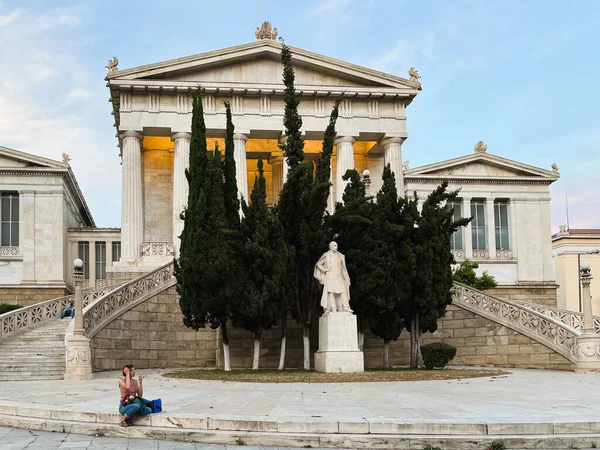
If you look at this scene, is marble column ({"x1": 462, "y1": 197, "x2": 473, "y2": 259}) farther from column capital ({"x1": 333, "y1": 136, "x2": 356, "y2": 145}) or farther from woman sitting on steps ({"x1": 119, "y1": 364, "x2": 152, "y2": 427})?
woman sitting on steps ({"x1": 119, "y1": 364, "x2": 152, "y2": 427})

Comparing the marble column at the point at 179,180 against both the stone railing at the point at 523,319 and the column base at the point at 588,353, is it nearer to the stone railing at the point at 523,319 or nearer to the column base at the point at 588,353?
the stone railing at the point at 523,319

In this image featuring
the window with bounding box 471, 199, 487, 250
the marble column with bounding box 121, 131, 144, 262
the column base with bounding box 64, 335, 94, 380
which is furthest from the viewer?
the window with bounding box 471, 199, 487, 250

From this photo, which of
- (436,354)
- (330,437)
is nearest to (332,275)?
(436,354)

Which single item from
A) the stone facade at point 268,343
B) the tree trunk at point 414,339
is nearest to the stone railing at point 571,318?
the stone facade at point 268,343

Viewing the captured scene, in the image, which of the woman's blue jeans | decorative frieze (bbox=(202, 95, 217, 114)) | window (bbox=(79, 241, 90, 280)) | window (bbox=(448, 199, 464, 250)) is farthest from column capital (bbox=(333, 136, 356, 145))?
the woman's blue jeans

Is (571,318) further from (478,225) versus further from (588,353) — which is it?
(478,225)

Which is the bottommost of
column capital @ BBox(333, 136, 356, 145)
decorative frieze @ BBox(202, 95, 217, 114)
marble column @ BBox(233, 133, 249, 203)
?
marble column @ BBox(233, 133, 249, 203)

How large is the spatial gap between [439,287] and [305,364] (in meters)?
5.46

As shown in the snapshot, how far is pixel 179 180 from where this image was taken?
43.3 metres

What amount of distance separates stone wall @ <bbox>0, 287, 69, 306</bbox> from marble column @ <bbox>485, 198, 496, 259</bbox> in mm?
28112

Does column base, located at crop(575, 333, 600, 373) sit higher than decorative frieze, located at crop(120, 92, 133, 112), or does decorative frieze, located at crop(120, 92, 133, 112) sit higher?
decorative frieze, located at crop(120, 92, 133, 112)

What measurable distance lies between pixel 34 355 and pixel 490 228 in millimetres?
36773

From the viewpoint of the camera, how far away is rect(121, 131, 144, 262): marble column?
42406mm

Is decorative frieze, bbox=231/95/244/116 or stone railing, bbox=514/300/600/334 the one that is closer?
stone railing, bbox=514/300/600/334
